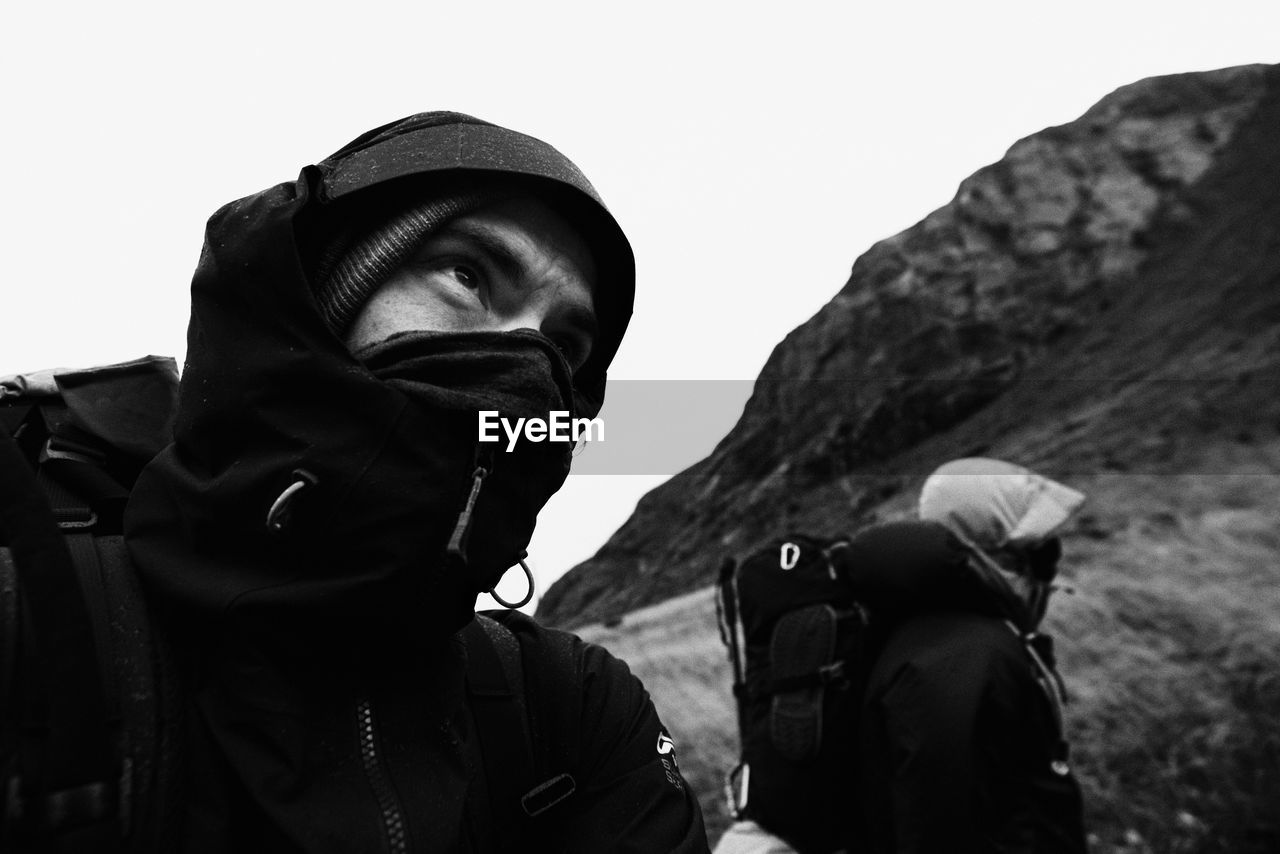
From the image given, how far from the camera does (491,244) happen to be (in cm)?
183

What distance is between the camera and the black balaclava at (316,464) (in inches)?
57.4

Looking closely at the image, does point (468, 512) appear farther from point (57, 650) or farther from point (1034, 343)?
point (1034, 343)

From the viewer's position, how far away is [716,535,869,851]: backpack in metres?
3.88

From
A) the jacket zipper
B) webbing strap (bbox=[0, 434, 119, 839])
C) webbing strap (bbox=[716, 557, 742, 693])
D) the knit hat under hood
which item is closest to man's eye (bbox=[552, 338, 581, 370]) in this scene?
the jacket zipper

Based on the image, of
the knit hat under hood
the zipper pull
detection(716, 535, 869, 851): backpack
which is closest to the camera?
the zipper pull

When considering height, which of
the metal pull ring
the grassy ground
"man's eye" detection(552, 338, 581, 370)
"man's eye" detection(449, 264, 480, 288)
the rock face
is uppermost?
"man's eye" detection(449, 264, 480, 288)

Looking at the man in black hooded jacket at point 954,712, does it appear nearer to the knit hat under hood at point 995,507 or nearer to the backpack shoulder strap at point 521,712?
the knit hat under hood at point 995,507

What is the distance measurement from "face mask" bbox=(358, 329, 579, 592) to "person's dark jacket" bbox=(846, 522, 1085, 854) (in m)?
2.44

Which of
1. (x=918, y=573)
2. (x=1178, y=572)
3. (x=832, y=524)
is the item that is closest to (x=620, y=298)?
(x=918, y=573)

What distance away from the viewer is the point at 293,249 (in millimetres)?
1542

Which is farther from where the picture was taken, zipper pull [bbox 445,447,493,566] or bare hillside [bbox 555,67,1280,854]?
bare hillside [bbox 555,67,1280,854]

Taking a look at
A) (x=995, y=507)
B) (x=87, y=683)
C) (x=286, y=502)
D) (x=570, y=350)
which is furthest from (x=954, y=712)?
(x=87, y=683)

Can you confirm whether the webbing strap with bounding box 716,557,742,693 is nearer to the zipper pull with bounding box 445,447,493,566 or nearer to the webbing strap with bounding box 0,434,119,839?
the zipper pull with bounding box 445,447,493,566

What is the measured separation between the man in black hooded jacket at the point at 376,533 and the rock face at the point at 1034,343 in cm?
1430
